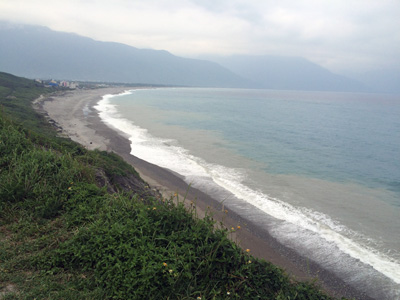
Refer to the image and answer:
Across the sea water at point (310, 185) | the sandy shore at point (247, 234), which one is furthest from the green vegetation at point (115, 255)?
the sea water at point (310, 185)

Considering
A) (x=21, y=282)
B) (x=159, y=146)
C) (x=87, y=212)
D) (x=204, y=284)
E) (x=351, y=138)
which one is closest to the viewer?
(x=21, y=282)

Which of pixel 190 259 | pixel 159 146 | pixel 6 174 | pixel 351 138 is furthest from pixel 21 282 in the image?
pixel 351 138

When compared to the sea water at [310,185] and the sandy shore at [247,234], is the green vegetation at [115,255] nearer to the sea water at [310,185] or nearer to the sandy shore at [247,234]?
the sandy shore at [247,234]

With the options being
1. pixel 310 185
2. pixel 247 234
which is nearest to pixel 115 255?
pixel 247 234

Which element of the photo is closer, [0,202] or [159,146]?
[0,202]

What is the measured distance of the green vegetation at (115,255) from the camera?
3588 mm

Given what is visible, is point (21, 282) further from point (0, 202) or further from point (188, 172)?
point (188, 172)

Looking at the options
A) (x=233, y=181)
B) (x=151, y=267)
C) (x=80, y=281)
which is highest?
(x=151, y=267)

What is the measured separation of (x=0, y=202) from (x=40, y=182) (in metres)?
0.72

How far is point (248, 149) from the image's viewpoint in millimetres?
24578

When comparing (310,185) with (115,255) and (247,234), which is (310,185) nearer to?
(247,234)

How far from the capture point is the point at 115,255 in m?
3.86

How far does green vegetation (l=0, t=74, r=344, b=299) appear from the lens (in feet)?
11.8

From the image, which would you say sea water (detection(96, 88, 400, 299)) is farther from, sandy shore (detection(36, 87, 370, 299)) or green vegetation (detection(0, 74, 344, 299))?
green vegetation (detection(0, 74, 344, 299))
